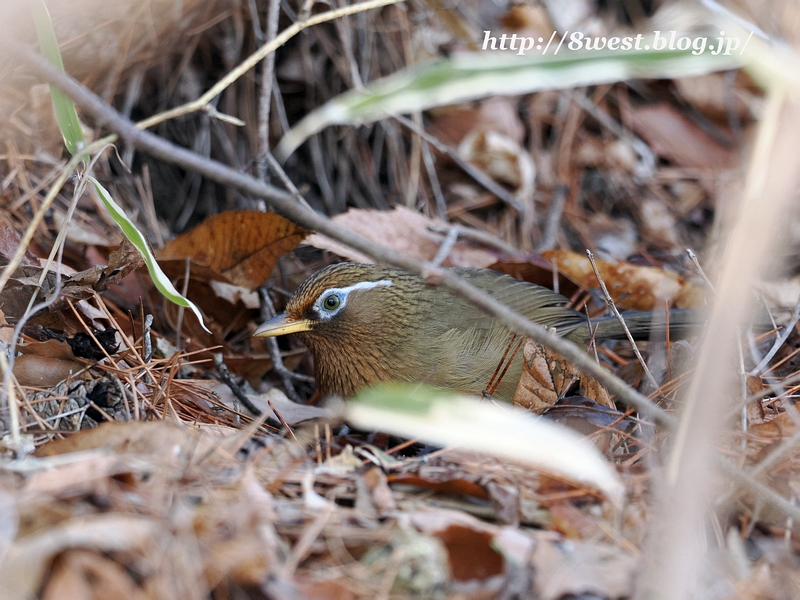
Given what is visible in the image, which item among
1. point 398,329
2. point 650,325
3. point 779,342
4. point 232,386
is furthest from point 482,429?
point 650,325

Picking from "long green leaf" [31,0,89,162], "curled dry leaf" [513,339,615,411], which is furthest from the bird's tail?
"long green leaf" [31,0,89,162]

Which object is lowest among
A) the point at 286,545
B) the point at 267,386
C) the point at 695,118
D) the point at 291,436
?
the point at 267,386

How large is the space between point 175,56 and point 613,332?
3.32 m

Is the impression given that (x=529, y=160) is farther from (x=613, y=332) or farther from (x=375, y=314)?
(x=375, y=314)

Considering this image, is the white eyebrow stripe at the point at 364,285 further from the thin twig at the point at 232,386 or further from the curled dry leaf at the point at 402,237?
the thin twig at the point at 232,386

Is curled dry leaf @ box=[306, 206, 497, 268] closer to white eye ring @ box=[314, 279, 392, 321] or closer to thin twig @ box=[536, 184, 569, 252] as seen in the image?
white eye ring @ box=[314, 279, 392, 321]

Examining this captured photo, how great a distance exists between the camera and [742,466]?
8.60 feet

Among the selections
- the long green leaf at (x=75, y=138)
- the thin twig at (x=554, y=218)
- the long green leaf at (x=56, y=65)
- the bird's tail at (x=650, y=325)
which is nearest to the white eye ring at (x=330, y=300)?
the long green leaf at (x=75, y=138)

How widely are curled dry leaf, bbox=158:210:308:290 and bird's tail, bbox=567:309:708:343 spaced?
1.81 meters

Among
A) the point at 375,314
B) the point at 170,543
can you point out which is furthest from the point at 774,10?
the point at 170,543

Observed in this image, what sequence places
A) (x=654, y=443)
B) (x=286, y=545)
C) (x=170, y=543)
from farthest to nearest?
(x=654, y=443)
(x=286, y=545)
(x=170, y=543)

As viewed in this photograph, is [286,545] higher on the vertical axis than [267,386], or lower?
higher

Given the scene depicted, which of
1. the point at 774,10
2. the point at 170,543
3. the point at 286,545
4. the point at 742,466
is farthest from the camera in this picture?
the point at 774,10

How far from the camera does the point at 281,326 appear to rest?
3855 millimetres
